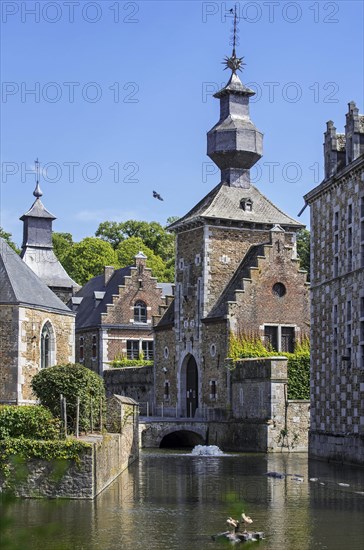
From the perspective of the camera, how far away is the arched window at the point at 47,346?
35.6 meters

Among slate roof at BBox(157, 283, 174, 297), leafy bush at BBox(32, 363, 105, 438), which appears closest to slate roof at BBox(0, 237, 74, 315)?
leafy bush at BBox(32, 363, 105, 438)

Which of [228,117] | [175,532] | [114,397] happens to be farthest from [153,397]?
[175,532]

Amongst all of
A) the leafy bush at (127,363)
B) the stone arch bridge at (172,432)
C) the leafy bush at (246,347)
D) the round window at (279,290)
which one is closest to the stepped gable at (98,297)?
the leafy bush at (127,363)

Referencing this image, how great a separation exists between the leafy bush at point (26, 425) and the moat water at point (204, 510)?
1684 mm

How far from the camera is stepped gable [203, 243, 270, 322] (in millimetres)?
44688

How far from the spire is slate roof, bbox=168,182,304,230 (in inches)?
31.6

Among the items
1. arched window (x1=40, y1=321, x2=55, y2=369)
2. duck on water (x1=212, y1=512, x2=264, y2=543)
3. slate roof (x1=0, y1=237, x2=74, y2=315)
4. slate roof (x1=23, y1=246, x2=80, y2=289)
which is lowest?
duck on water (x1=212, y1=512, x2=264, y2=543)

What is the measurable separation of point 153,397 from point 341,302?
22946 millimetres

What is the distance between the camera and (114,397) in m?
28.3

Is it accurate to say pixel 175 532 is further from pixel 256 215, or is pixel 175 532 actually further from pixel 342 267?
pixel 256 215

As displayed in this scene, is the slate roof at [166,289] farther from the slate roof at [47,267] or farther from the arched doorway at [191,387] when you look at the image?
the arched doorway at [191,387]

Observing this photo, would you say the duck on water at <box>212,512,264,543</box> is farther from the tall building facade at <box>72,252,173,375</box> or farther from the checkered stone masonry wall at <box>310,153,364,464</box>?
the tall building facade at <box>72,252,173,375</box>

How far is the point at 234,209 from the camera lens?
4794cm

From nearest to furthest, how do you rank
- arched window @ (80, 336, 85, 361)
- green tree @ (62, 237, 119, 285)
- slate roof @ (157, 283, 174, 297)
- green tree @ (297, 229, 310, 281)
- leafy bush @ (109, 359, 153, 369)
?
leafy bush @ (109, 359, 153, 369) → arched window @ (80, 336, 85, 361) → slate roof @ (157, 283, 174, 297) → green tree @ (297, 229, 310, 281) → green tree @ (62, 237, 119, 285)
